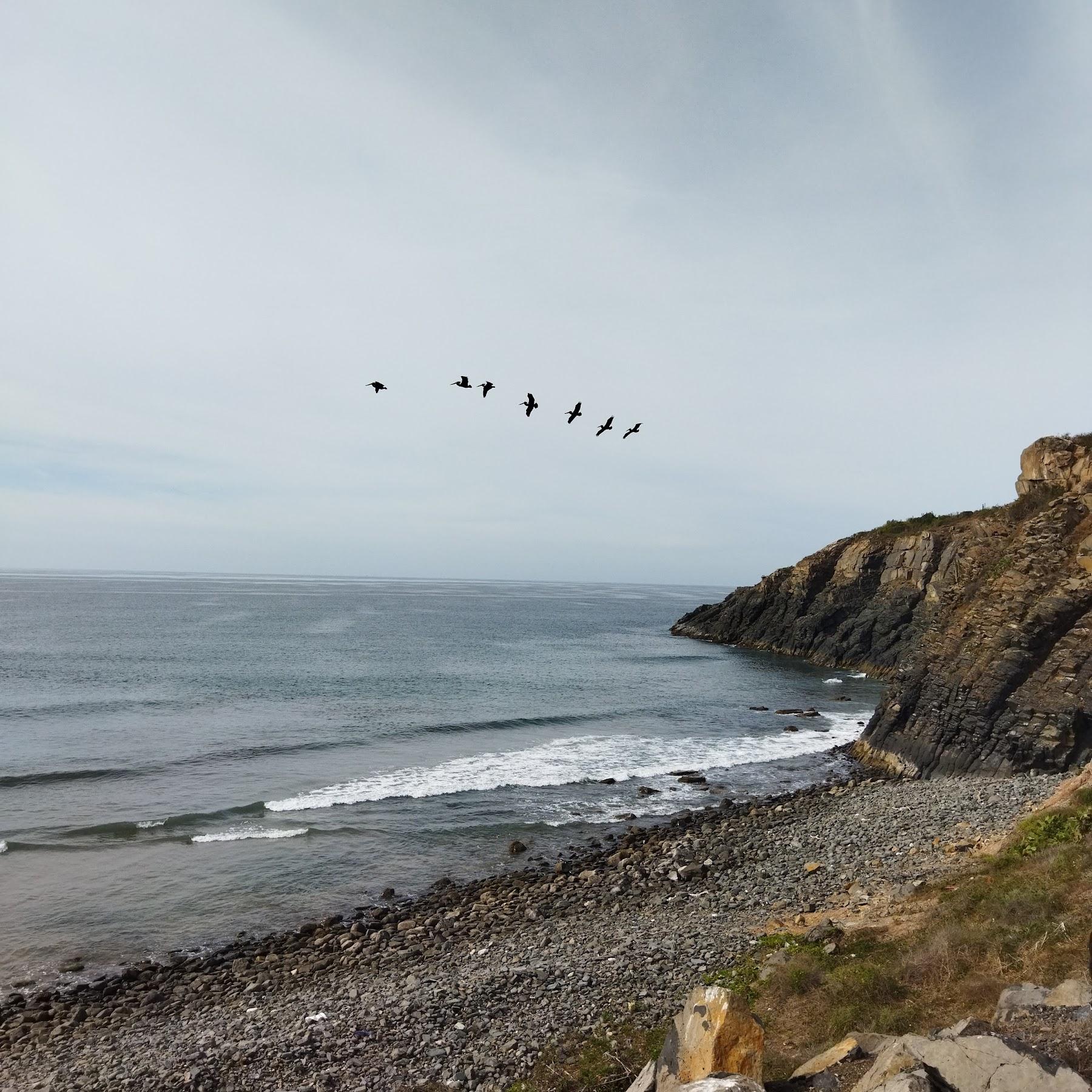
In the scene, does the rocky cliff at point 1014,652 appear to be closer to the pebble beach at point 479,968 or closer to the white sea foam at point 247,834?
the pebble beach at point 479,968

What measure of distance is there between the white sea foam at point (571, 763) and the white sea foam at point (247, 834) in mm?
2233

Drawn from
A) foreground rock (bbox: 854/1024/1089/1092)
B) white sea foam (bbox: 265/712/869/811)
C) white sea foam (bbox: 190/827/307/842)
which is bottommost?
white sea foam (bbox: 190/827/307/842)

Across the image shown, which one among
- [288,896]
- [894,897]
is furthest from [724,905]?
[288,896]

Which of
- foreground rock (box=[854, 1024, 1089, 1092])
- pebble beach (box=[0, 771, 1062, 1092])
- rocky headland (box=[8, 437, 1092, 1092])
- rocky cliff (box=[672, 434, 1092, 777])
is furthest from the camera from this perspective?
rocky cliff (box=[672, 434, 1092, 777])

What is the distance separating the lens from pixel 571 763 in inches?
1444

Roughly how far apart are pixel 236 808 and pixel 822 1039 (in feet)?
86.5

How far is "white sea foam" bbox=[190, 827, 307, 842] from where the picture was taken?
26250 millimetres

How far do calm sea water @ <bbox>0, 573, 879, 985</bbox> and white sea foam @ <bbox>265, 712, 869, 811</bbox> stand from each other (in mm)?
186

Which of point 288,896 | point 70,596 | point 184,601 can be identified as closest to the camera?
point 288,896

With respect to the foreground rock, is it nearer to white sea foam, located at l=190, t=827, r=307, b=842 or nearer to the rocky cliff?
white sea foam, located at l=190, t=827, r=307, b=842

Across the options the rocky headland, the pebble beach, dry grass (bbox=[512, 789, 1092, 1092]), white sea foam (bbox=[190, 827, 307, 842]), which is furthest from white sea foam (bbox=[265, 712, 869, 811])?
dry grass (bbox=[512, 789, 1092, 1092])

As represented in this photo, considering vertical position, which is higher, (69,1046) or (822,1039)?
(822,1039)

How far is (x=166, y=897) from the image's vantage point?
70.8ft

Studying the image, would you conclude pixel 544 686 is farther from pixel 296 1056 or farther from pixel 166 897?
pixel 296 1056
